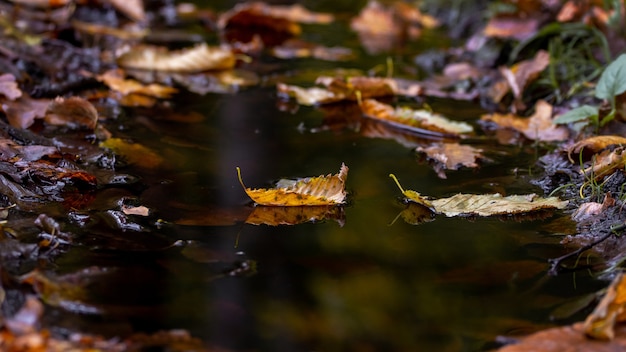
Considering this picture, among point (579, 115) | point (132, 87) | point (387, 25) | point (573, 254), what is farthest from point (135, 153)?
point (387, 25)

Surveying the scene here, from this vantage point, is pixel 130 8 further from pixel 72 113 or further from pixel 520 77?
pixel 520 77

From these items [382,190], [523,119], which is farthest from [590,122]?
[382,190]

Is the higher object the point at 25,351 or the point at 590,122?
the point at 25,351

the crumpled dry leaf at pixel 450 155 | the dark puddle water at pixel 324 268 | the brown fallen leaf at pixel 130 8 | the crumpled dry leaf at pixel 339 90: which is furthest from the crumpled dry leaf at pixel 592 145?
the brown fallen leaf at pixel 130 8

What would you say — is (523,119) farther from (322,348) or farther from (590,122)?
(322,348)

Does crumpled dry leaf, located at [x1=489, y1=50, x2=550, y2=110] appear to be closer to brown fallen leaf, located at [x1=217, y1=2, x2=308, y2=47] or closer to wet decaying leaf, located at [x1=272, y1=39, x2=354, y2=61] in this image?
wet decaying leaf, located at [x1=272, y1=39, x2=354, y2=61]

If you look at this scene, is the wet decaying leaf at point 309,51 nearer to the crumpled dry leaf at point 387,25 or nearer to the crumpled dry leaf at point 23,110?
the crumpled dry leaf at point 387,25
